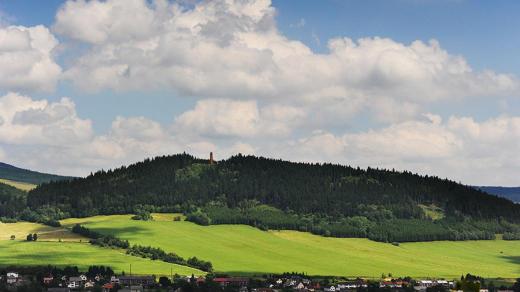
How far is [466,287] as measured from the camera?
105250 mm

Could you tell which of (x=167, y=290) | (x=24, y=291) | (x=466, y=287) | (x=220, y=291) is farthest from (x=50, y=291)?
(x=466, y=287)

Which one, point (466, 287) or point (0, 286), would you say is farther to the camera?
point (0, 286)

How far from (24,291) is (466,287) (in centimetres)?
12271

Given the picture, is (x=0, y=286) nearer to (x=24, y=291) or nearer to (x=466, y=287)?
(x=24, y=291)

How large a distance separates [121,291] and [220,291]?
84.6 ft

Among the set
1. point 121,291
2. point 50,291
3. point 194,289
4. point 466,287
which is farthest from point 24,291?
point 466,287

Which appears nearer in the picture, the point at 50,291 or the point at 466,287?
the point at 466,287

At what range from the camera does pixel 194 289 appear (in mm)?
197625

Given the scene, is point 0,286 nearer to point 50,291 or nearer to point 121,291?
point 50,291

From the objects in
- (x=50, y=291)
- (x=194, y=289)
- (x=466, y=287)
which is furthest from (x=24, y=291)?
(x=466, y=287)

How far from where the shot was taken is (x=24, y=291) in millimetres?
190500

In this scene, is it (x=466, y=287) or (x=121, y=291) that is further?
Result: (x=121, y=291)

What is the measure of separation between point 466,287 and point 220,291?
337ft

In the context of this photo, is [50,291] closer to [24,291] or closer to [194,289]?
[24,291]
